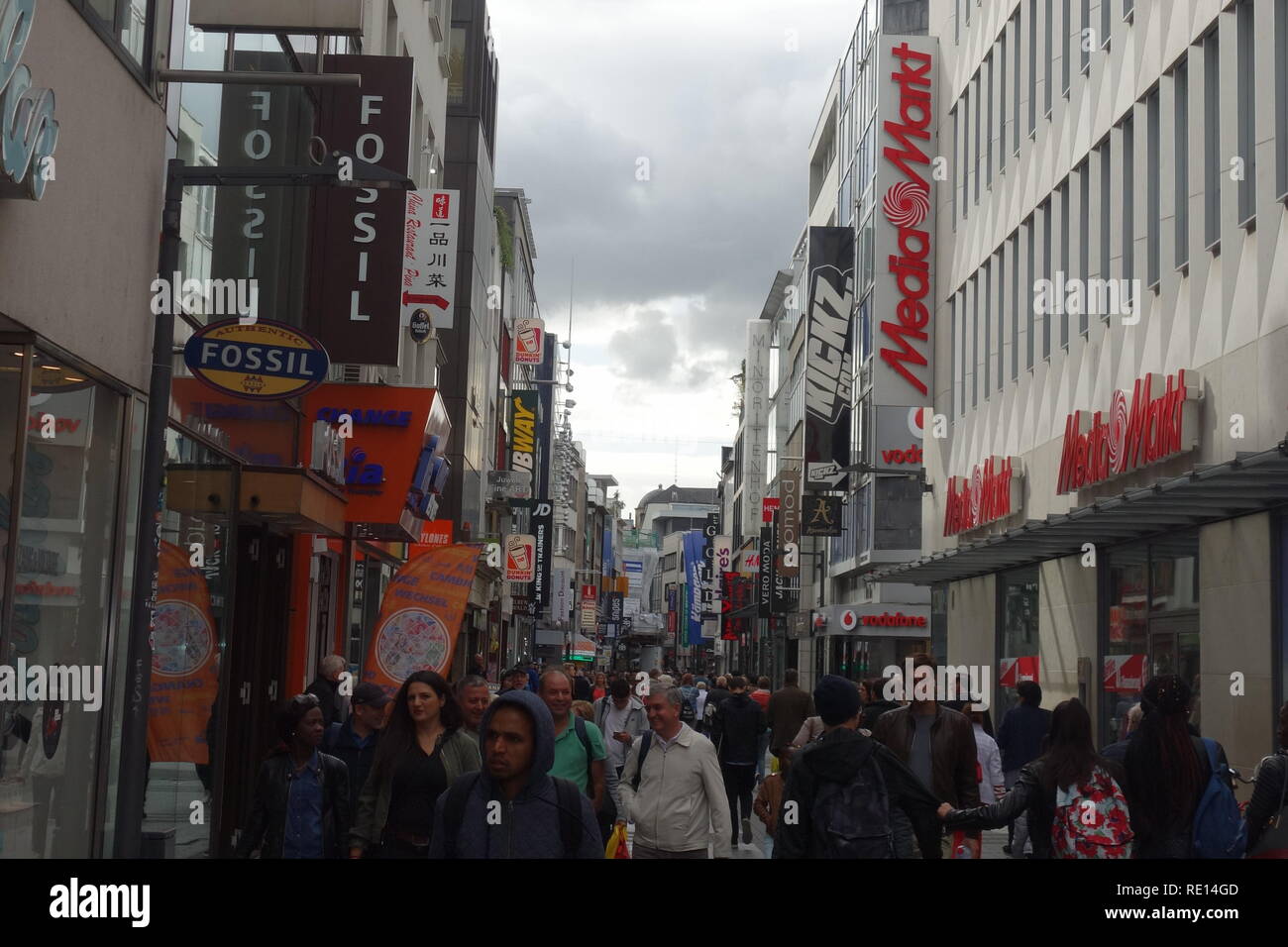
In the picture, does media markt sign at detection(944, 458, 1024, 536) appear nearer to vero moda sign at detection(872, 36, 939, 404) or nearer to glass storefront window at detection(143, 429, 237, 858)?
vero moda sign at detection(872, 36, 939, 404)

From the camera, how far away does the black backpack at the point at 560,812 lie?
5.80 m

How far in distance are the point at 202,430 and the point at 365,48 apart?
958 centimetres

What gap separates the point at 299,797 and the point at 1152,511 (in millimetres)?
11406

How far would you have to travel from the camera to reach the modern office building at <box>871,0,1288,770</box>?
52.6 feet

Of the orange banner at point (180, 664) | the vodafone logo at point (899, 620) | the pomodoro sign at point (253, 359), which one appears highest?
the pomodoro sign at point (253, 359)

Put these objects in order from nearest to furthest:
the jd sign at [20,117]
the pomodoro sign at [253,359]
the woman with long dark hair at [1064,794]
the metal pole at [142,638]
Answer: the jd sign at [20,117], the woman with long dark hair at [1064,794], the metal pole at [142,638], the pomodoro sign at [253,359]

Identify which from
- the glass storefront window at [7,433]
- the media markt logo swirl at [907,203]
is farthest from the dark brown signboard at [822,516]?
the glass storefront window at [7,433]

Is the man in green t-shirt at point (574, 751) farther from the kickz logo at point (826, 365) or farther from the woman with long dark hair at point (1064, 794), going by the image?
the kickz logo at point (826, 365)

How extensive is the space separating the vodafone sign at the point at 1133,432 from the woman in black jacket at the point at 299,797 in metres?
12.2

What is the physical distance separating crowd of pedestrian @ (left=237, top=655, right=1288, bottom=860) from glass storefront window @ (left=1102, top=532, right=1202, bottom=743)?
24.0 ft

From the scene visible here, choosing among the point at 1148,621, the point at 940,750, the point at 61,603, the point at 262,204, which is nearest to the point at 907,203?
the point at 1148,621

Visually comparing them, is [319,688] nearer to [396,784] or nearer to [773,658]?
[396,784]

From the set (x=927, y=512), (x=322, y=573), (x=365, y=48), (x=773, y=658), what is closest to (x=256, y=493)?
(x=322, y=573)

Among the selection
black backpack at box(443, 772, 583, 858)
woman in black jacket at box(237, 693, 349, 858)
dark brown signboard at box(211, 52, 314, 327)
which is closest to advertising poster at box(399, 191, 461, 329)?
dark brown signboard at box(211, 52, 314, 327)
